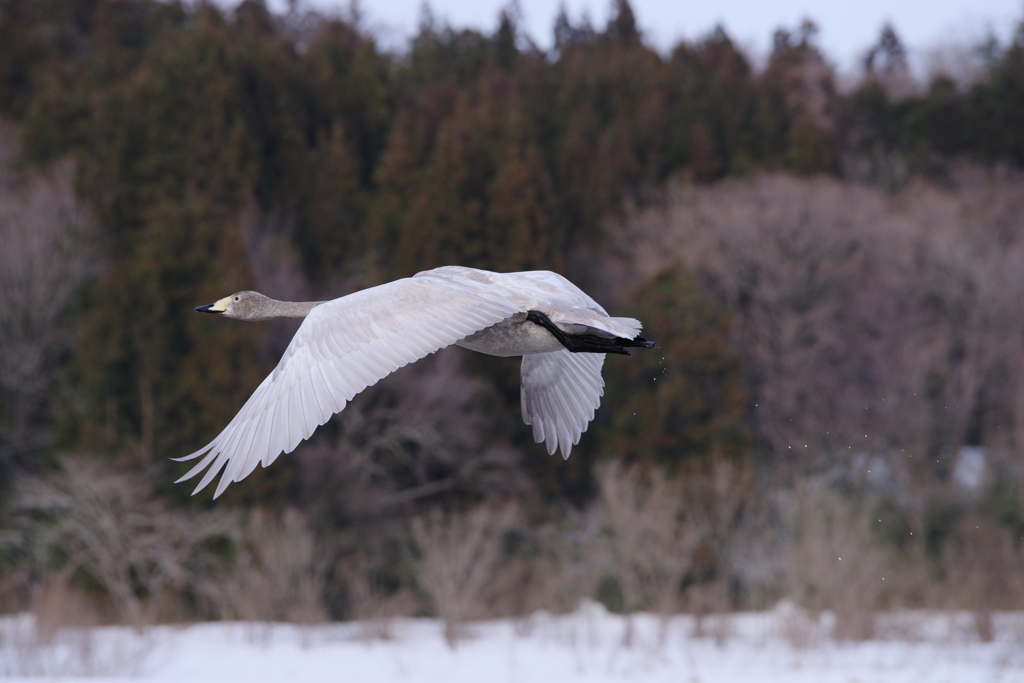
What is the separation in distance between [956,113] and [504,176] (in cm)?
2052

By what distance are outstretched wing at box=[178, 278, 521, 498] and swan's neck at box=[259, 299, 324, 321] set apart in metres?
1.04

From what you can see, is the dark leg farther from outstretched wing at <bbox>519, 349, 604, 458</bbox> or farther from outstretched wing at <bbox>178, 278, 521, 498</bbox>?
outstretched wing at <bbox>519, 349, 604, 458</bbox>

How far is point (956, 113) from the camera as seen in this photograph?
51125 mm

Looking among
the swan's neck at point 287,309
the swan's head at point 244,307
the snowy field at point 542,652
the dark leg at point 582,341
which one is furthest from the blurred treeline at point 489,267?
the dark leg at point 582,341

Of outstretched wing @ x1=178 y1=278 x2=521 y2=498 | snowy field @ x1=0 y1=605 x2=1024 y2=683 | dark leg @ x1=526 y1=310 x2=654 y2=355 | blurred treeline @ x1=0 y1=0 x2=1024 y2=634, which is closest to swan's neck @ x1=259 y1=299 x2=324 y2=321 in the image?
outstretched wing @ x1=178 y1=278 x2=521 y2=498

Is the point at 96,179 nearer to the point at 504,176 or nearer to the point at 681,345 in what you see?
the point at 504,176

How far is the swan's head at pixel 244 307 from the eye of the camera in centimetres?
912

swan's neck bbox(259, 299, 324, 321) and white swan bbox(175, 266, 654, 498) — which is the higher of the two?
swan's neck bbox(259, 299, 324, 321)

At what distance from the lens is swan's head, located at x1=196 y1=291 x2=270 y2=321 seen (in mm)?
9117

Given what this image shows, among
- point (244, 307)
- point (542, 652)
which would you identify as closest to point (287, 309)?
point (244, 307)

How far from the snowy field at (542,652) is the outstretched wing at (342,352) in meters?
17.1

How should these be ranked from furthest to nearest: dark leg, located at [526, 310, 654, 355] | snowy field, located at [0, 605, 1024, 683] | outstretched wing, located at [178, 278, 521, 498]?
snowy field, located at [0, 605, 1024, 683], dark leg, located at [526, 310, 654, 355], outstretched wing, located at [178, 278, 521, 498]

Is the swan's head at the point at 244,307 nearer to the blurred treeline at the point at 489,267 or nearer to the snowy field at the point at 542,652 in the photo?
the snowy field at the point at 542,652

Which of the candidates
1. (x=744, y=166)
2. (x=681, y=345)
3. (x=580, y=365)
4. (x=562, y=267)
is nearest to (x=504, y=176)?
(x=562, y=267)
